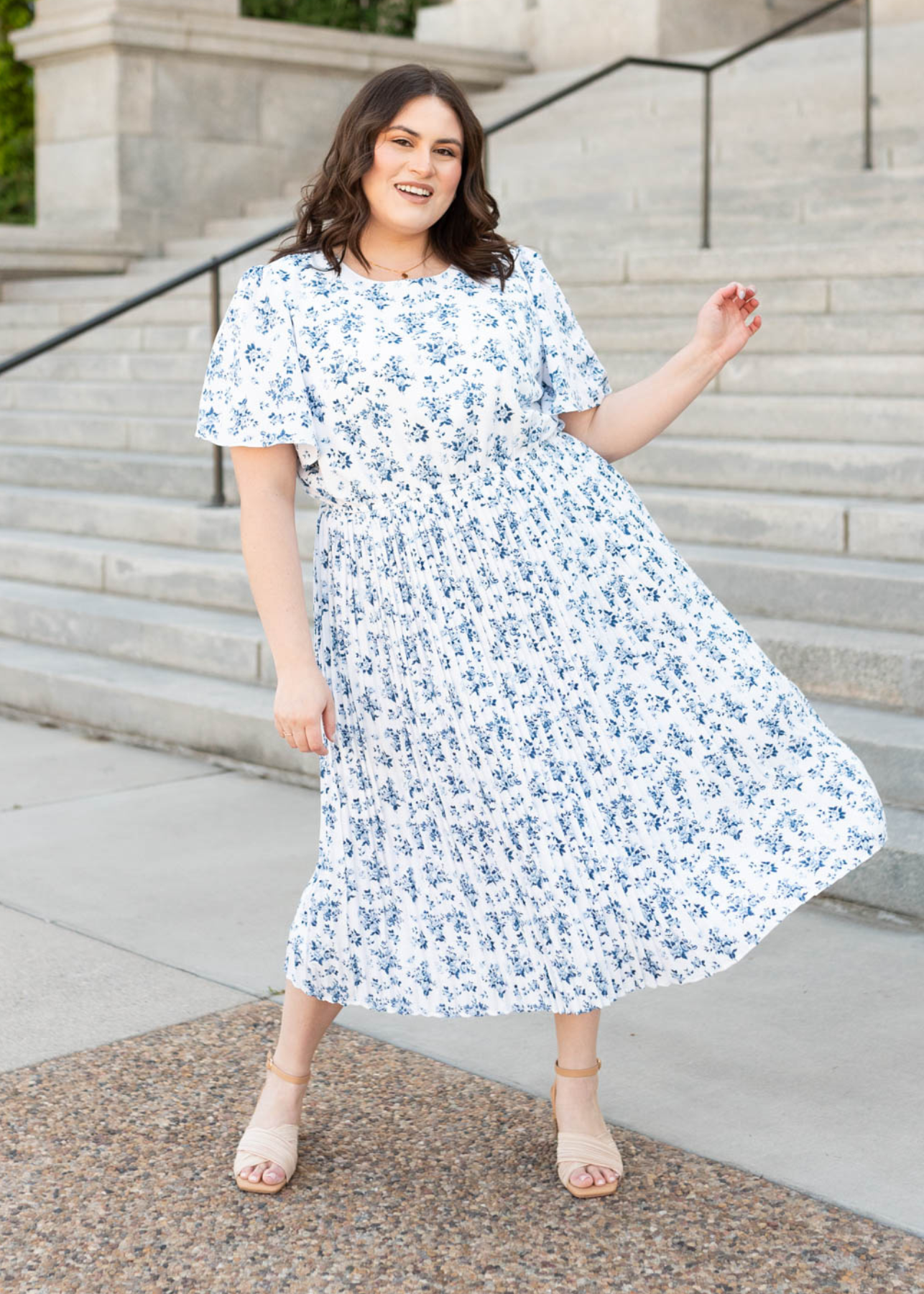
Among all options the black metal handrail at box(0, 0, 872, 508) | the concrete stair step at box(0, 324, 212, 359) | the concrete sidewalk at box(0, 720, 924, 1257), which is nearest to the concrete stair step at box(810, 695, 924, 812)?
the concrete sidewalk at box(0, 720, 924, 1257)

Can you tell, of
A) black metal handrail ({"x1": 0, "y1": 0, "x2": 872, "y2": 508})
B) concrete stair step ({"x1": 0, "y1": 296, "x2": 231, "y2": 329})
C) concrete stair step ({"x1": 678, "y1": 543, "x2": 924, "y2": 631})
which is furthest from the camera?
concrete stair step ({"x1": 0, "y1": 296, "x2": 231, "y2": 329})

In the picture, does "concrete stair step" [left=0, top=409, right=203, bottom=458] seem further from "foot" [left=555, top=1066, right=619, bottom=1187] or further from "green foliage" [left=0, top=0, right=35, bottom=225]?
"green foliage" [left=0, top=0, right=35, bottom=225]

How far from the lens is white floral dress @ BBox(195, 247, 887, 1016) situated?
2.66m

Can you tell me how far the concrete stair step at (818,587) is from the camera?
5.09 metres

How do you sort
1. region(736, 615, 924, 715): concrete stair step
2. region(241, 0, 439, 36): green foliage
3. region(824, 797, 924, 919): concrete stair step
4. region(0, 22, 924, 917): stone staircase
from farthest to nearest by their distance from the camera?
region(241, 0, 439, 36): green foliage
region(0, 22, 924, 917): stone staircase
region(736, 615, 924, 715): concrete stair step
region(824, 797, 924, 919): concrete stair step

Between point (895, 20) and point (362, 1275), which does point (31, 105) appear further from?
point (362, 1275)

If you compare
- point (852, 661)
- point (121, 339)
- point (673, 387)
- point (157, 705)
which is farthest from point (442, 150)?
point (121, 339)

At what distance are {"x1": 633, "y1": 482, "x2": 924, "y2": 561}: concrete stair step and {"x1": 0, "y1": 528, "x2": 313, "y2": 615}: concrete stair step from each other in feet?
4.55

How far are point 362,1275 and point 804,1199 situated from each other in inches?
29.0

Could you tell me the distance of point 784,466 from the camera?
6.13m

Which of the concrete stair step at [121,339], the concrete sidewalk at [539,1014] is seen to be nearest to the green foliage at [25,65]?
the concrete stair step at [121,339]

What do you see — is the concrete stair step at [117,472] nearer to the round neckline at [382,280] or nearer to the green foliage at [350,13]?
the round neckline at [382,280]

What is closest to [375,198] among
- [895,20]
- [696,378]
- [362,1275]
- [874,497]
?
[696,378]

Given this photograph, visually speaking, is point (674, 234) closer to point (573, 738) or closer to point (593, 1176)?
point (573, 738)
